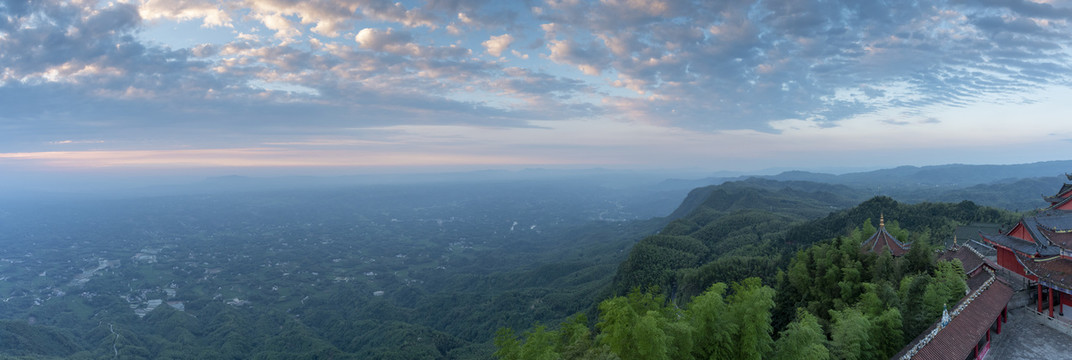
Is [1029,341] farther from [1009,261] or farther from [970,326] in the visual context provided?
[1009,261]

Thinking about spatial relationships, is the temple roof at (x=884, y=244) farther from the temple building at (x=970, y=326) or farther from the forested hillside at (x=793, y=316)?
the temple building at (x=970, y=326)

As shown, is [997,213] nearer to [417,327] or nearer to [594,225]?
[417,327]

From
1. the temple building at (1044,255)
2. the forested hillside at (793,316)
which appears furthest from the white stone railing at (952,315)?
the temple building at (1044,255)

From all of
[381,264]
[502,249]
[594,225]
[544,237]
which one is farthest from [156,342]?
[594,225]

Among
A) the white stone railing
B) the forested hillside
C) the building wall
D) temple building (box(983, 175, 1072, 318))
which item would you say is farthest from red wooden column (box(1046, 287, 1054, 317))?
the forested hillside

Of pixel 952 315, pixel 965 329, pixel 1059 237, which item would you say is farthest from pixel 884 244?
pixel 965 329
